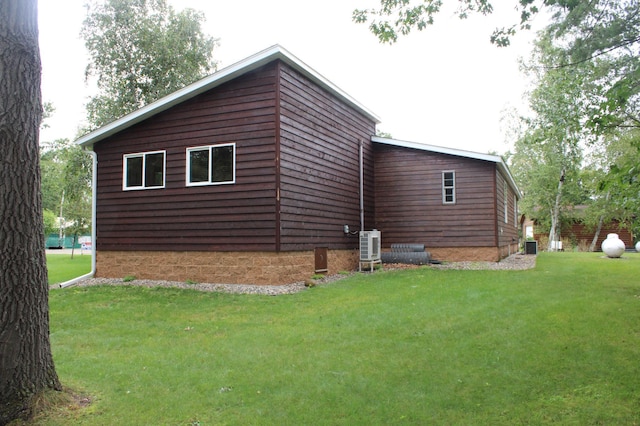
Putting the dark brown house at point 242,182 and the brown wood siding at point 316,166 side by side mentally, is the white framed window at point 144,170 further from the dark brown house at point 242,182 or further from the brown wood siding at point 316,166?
the brown wood siding at point 316,166

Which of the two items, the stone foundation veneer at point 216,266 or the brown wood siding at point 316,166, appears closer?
the stone foundation veneer at point 216,266

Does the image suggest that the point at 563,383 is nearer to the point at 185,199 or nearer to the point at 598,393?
the point at 598,393

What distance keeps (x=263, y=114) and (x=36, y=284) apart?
321 inches

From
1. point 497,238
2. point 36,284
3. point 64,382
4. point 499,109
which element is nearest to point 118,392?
point 64,382

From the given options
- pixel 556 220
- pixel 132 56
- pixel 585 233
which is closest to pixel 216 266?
pixel 132 56

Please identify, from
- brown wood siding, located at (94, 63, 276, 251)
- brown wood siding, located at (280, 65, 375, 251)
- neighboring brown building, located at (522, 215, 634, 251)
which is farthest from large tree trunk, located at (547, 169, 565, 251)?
brown wood siding, located at (94, 63, 276, 251)

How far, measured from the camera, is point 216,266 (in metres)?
11.7

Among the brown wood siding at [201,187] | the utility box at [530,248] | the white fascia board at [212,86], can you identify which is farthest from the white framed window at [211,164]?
the utility box at [530,248]

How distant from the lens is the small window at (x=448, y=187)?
16047 mm

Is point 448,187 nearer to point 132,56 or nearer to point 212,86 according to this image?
point 212,86

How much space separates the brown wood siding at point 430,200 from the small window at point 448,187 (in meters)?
0.11

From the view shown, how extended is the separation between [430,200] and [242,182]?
24.4ft

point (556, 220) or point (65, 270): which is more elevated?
point (556, 220)

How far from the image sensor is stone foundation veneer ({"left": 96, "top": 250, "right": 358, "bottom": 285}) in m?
11.0
